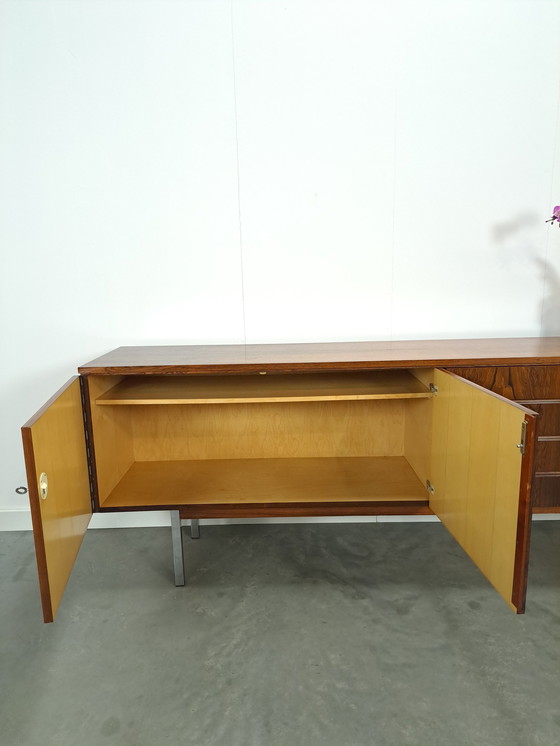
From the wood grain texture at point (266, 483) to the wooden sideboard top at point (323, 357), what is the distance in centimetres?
46

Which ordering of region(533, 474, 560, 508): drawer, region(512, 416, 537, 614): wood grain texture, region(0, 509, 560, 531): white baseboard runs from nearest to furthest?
region(512, 416, 537, 614): wood grain texture
region(533, 474, 560, 508): drawer
region(0, 509, 560, 531): white baseboard

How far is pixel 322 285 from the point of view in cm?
222

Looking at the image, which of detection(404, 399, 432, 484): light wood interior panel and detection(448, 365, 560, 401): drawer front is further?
detection(404, 399, 432, 484): light wood interior panel

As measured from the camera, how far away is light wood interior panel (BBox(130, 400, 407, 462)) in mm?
2158

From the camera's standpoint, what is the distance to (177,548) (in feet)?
6.10

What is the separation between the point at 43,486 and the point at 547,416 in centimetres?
150

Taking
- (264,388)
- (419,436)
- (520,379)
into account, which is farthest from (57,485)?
(520,379)

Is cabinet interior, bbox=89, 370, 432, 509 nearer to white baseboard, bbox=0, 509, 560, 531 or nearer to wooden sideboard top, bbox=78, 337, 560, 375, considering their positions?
wooden sideboard top, bbox=78, 337, 560, 375

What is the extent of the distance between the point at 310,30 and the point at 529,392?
1.61 metres

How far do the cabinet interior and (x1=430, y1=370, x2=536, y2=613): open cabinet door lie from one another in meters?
0.18

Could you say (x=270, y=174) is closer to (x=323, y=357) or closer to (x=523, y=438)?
(x=323, y=357)

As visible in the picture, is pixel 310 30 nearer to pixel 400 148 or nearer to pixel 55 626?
pixel 400 148

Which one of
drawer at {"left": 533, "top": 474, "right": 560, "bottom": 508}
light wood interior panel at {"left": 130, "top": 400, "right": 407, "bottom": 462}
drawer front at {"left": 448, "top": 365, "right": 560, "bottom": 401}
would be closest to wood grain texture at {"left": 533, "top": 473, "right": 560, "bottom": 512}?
drawer at {"left": 533, "top": 474, "right": 560, "bottom": 508}

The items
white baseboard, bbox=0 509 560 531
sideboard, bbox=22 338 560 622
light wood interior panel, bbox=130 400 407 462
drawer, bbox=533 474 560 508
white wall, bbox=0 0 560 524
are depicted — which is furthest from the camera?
white baseboard, bbox=0 509 560 531
